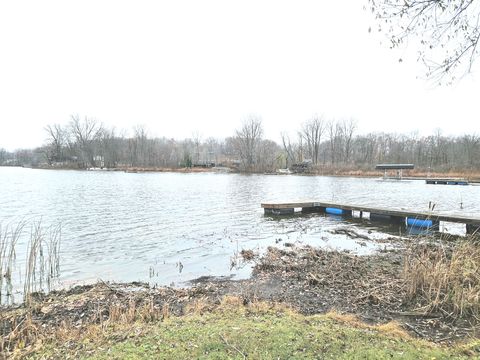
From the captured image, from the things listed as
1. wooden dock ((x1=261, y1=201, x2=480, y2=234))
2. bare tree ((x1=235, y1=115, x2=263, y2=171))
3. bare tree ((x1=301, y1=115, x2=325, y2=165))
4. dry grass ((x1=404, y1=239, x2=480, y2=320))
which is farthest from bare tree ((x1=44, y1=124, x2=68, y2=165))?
dry grass ((x1=404, y1=239, x2=480, y2=320))

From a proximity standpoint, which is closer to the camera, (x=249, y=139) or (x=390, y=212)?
(x=390, y=212)

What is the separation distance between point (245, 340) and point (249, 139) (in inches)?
3131

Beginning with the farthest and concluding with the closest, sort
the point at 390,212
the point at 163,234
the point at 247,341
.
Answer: the point at 390,212 < the point at 163,234 < the point at 247,341

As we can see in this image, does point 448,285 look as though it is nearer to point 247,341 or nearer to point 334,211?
point 247,341

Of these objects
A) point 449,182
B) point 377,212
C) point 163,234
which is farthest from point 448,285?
point 449,182

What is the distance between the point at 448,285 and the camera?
19.0 ft

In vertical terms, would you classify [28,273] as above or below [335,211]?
above

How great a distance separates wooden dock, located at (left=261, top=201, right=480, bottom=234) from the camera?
13.3m


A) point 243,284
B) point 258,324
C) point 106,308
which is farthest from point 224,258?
point 258,324

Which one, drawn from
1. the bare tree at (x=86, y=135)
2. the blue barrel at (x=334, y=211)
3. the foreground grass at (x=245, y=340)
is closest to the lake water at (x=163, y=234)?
the blue barrel at (x=334, y=211)

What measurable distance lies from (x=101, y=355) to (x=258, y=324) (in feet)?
6.97

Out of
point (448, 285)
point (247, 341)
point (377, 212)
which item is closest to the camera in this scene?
point (247, 341)

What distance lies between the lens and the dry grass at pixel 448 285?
17.5 ft

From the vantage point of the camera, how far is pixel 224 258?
10.4 metres
